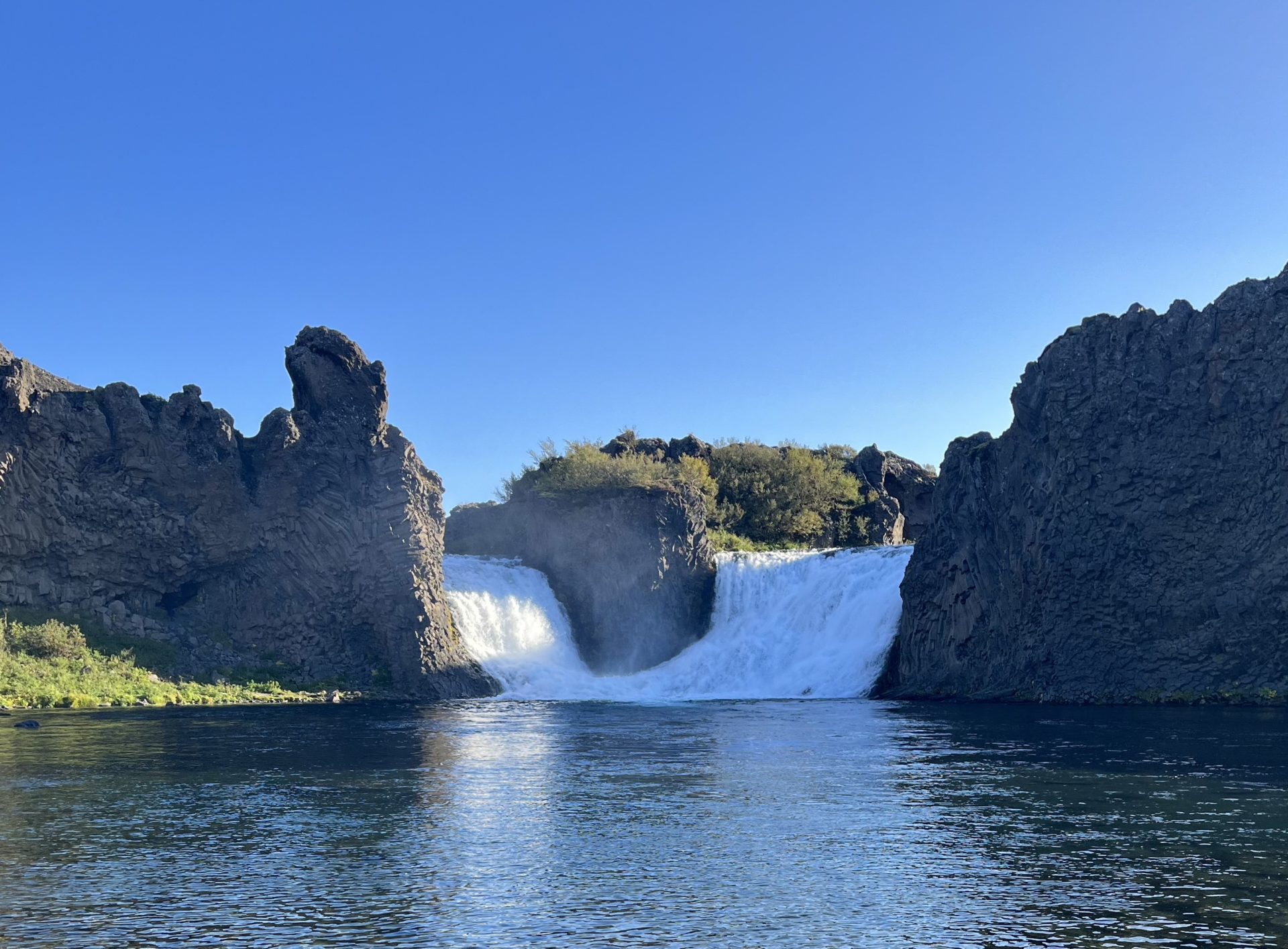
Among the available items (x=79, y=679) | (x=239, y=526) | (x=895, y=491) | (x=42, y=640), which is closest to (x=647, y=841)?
(x=79, y=679)

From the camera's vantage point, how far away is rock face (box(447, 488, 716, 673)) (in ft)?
252

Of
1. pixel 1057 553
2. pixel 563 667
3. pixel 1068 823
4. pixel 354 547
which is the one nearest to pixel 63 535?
Result: pixel 354 547

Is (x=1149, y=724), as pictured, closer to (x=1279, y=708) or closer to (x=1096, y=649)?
(x=1279, y=708)

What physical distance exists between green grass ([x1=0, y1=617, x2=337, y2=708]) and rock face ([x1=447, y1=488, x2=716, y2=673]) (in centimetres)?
2102

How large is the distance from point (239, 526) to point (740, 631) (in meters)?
30.9

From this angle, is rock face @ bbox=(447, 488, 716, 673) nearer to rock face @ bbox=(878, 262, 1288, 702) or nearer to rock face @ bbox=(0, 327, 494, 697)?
rock face @ bbox=(0, 327, 494, 697)

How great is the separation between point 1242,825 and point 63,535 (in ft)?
191

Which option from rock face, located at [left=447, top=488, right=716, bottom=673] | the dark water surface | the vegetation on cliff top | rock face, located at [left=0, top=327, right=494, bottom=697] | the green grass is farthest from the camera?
the vegetation on cliff top

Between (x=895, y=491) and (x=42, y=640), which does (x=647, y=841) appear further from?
(x=895, y=491)

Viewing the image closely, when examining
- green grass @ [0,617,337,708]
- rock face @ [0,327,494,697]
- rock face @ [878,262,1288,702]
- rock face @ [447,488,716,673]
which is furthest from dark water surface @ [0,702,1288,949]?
rock face @ [447,488,716,673]

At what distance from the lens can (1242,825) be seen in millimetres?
21906

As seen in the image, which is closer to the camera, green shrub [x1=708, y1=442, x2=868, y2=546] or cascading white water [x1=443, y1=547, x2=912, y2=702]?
cascading white water [x1=443, y1=547, x2=912, y2=702]

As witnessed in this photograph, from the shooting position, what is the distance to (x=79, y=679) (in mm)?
57531

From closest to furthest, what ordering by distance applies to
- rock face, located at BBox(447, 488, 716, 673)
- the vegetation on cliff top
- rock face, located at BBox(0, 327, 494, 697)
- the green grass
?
1. the green grass
2. rock face, located at BBox(0, 327, 494, 697)
3. rock face, located at BBox(447, 488, 716, 673)
4. the vegetation on cliff top
